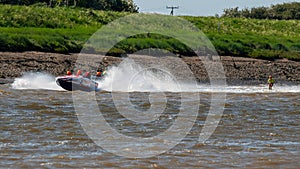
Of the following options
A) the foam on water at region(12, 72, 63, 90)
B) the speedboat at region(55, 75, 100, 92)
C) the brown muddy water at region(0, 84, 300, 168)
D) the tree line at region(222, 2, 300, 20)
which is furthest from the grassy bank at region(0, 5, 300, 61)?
the tree line at region(222, 2, 300, 20)

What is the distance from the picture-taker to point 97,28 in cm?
5969

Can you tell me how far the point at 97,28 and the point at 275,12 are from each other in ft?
169

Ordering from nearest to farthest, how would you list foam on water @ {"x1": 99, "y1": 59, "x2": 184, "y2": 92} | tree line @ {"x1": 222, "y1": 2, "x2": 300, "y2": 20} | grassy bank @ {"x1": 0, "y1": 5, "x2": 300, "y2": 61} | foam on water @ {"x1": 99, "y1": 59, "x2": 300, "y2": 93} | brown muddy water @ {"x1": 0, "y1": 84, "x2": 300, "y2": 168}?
brown muddy water @ {"x1": 0, "y1": 84, "x2": 300, "y2": 168} → foam on water @ {"x1": 99, "y1": 59, "x2": 184, "y2": 92} → foam on water @ {"x1": 99, "y1": 59, "x2": 300, "y2": 93} → grassy bank @ {"x1": 0, "y1": 5, "x2": 300, "y2": 61} → tree line @ {"x1": 222, "y1": 2, "x2": 300, "y2": 20}

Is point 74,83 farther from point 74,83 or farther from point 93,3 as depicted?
point 93,3

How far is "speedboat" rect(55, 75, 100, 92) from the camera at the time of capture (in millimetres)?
32344

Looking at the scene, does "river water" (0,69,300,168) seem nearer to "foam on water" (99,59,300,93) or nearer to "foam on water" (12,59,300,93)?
"foam on water" (12,59,300,93)

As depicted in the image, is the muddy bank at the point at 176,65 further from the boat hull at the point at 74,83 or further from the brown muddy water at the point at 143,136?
the brown muddy water at the point at 143,136

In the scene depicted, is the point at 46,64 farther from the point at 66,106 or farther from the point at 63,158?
the point at 63,158

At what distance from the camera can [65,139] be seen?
18875 mm

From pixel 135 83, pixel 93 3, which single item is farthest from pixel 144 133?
pixel 93 3

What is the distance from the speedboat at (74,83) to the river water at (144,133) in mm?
401

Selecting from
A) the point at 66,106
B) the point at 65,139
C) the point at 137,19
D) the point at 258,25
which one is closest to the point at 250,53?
the point at 137,19

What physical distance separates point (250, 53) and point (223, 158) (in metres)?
41.2

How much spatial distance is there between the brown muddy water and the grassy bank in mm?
16108
